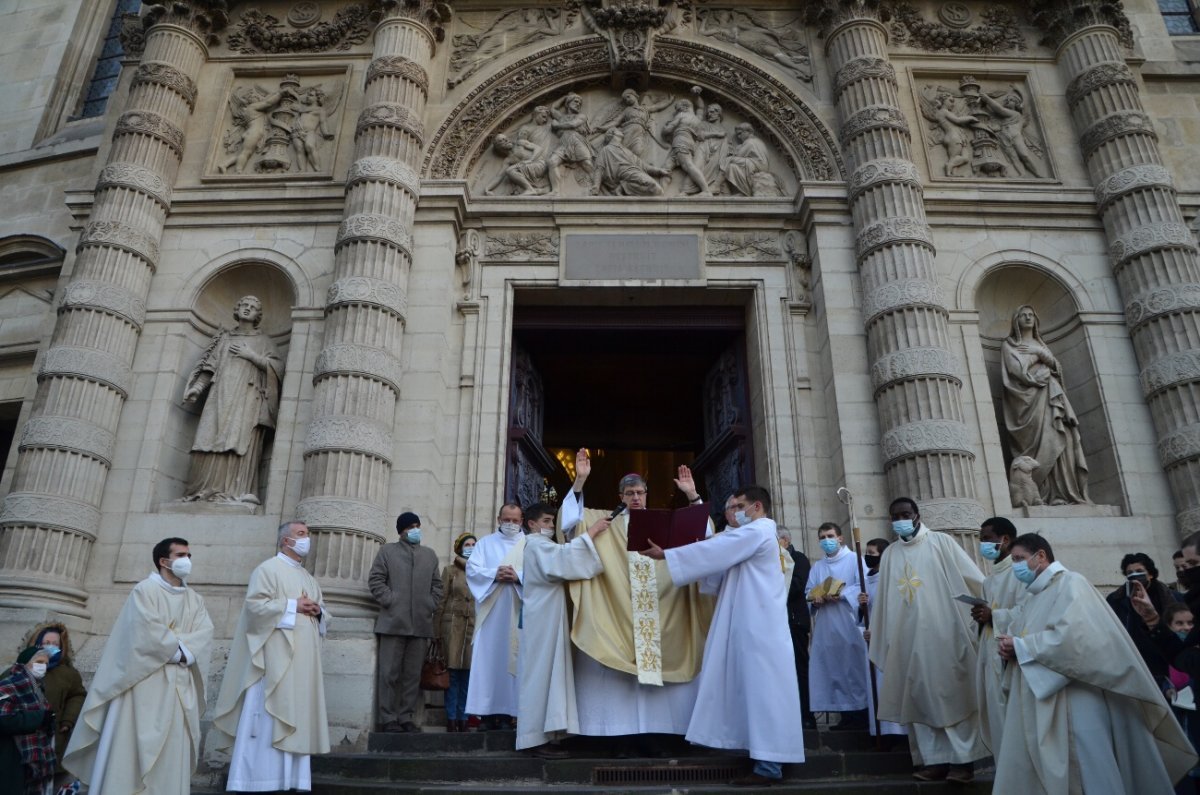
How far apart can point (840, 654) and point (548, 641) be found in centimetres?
337

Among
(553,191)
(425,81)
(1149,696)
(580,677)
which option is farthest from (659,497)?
(1149,696)

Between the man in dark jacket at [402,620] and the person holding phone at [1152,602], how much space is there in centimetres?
591

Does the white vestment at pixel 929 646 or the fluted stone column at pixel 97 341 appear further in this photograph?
the fluted stone column at pixel 97 341

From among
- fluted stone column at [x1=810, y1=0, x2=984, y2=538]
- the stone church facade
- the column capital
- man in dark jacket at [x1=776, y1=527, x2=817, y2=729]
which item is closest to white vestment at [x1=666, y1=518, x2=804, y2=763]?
man in dark jacket at [x1=776, y1=527, x2=817, y2=729]

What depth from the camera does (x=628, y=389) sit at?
54.4 feet

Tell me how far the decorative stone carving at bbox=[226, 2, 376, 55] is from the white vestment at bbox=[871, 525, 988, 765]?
37.9 feet

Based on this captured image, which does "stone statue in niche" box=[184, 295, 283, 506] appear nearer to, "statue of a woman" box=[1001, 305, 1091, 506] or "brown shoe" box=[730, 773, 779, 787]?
"brown shoe" box=[730, 773, 779, 787]

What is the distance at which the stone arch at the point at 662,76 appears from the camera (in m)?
12.5

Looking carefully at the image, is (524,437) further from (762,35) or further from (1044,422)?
(762,35)

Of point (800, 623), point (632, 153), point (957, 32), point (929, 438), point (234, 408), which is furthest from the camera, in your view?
point (957, 32)

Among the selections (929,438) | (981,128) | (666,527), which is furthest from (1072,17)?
(666,527)

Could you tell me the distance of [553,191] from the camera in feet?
40.8

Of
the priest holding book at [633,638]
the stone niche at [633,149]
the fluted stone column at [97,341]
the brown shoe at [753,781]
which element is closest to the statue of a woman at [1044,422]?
the stone niche at [633,149]

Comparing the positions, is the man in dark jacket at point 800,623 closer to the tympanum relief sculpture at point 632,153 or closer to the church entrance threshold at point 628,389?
the church entrance threshold at point 628,389
